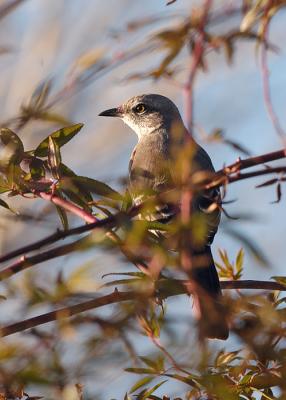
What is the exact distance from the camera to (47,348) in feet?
4.72

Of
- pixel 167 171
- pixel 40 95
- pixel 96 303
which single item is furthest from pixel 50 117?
Result: pixel 167 171

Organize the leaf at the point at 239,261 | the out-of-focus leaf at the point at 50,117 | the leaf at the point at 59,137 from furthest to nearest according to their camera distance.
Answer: the leaf at the point at 239,261 < the leaf at the point at 59,137 < the out-of-focus leaf at the point at 50,117

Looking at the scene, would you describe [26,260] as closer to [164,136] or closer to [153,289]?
[153,289]

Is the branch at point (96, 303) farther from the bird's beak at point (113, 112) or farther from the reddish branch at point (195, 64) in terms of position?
the bird's beak at point (113, 112)

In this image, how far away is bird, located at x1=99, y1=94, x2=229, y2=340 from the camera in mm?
1381

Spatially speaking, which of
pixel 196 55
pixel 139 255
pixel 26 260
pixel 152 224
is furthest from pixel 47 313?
pixel 196 55

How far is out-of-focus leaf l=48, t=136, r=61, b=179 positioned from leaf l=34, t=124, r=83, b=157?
1.5 inches

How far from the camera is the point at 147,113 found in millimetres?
6395

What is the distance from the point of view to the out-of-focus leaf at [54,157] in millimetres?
2369

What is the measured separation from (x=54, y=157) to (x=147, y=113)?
4.04 meters

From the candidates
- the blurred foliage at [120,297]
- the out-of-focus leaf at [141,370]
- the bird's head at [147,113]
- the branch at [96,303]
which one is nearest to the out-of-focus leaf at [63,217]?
the blurred foliage at [120,297]

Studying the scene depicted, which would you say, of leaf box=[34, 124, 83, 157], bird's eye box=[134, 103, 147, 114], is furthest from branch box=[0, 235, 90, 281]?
bird's eye box=[134, 103, 147, 114]

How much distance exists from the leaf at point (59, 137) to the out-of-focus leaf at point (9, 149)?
164 mm

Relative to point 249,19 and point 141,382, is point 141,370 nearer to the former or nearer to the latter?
point 141,382
